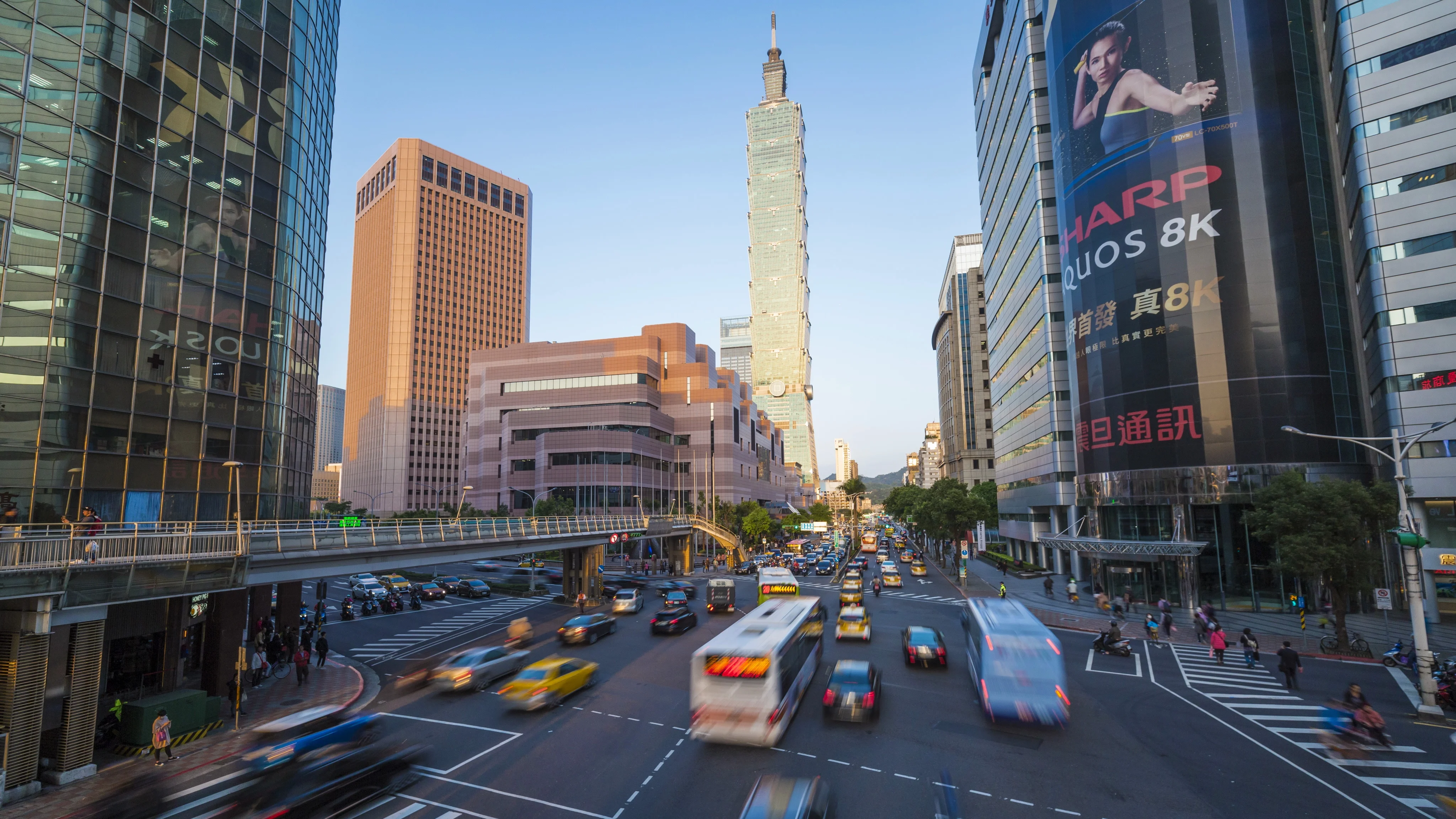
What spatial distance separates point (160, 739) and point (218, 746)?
84.9 inches

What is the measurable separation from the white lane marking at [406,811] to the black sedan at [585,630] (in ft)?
61.1

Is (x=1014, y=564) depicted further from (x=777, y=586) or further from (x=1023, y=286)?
(x=777, y=586)

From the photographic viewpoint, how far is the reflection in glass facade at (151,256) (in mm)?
25938

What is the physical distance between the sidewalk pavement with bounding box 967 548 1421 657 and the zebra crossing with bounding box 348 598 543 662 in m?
36.4

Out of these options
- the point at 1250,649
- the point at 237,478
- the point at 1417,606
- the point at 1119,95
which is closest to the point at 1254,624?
the point at 1250,649

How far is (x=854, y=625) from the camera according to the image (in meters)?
34.6

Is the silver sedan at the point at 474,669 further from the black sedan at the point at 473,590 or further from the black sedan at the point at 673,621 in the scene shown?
the black sedan at the point at 473,590

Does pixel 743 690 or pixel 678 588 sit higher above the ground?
pixel 743 690

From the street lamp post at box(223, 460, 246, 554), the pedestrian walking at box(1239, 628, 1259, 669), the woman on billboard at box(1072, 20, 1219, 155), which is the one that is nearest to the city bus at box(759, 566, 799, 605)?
the pedestrian walking at box(1239, 628, 1259, 669)

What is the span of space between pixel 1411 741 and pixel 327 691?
36538 mm

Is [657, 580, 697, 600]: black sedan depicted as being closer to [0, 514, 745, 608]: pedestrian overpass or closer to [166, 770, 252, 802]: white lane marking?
[0, 514, 745, 608]: pedestrian overpass

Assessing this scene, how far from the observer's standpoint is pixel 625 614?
45.4 metres

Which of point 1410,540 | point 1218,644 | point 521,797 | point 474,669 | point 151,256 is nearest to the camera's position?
point 521,797

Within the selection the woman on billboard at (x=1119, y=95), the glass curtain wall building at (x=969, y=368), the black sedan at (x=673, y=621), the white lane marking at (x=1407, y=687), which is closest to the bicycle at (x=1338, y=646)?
the white lane marking at (x=1407, y=687)
